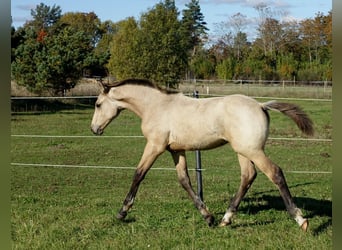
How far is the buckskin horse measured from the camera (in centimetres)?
414

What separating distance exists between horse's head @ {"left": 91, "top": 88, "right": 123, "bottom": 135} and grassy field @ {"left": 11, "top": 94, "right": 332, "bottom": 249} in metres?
0.98

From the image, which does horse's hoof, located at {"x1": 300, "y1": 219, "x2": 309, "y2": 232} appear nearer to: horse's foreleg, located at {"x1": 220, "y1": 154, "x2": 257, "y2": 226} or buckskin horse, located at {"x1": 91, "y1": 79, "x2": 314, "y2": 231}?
buckskin horse, located at {"x1": 91, "y1": 79, "x2": 314, "y2": 231}

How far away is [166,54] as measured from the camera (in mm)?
30922

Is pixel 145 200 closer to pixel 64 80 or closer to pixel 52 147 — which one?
pixel 52 147

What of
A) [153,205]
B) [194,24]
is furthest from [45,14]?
[153,205]

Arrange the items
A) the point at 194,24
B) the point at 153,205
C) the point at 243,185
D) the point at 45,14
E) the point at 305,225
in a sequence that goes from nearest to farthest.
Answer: the point at 305,225 → the point at 243,185 → the point at 153,205 → the point at 194,24 → the point at 45,14

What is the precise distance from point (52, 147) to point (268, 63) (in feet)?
78.8

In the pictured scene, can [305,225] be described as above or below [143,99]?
below

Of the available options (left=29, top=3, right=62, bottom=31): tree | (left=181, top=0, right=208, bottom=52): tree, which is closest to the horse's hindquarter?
(left=181, top=0, right=208, bottom=52): tree

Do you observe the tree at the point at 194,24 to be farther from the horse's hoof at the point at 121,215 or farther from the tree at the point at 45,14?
the horse's hoof at the point at 121,215

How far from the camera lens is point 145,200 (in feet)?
20.1

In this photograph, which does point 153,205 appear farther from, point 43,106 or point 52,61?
point 52,61

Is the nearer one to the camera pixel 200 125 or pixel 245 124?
pixel 245 124

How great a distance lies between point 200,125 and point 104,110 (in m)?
1.20
